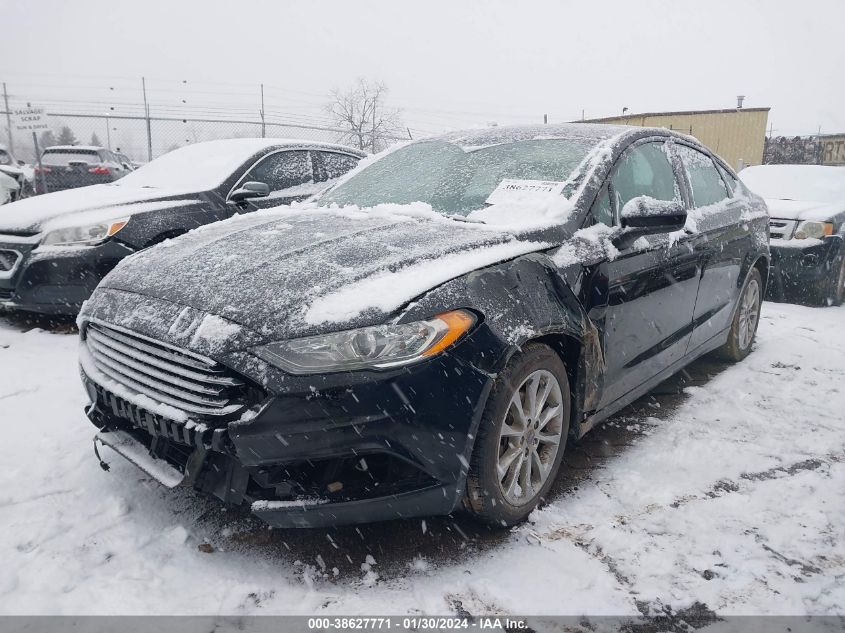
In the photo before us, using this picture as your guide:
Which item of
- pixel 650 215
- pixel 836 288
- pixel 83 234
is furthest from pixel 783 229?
pixel 83 234

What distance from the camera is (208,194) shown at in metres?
5.12

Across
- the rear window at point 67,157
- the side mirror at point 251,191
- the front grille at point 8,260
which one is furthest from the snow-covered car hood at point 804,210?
the rear window at point 67,157

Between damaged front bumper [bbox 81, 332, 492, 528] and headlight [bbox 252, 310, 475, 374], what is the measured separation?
5 cm

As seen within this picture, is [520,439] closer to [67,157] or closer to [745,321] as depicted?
[745,321]

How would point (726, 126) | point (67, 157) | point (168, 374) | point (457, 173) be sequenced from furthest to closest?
point (726, 126)
point (67, 157)
point (457, 173)
point (168, 374)

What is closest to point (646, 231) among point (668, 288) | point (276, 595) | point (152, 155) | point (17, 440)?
point (668, 288)

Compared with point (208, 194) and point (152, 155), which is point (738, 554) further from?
point (152, 155)

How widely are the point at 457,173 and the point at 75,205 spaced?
10.5ft

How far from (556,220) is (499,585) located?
140 cm

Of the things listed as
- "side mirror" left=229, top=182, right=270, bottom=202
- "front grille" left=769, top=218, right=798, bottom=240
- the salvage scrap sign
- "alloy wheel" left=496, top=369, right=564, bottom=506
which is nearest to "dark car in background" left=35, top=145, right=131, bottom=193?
the salvage scrap sign

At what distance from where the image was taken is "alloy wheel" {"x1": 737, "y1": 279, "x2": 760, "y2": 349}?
4.45m

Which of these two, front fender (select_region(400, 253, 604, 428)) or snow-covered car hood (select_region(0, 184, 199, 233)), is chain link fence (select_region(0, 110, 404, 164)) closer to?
snow-covered car hood (select_region(0, 184, 199, 233))

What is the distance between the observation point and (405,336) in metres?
1.95

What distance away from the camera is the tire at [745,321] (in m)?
4.38
